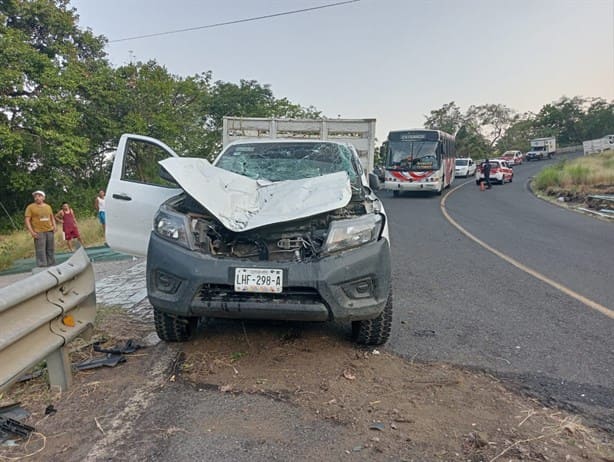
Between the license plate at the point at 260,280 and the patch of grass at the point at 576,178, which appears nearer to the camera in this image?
the license plate at the point at 260,280

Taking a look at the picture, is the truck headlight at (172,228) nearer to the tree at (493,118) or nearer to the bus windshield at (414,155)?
the bus windshield at (414,155)

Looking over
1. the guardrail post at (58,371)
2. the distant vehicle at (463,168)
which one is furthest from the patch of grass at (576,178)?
the guardrail post at (58,371)

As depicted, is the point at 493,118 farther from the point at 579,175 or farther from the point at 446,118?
the point at 579,175

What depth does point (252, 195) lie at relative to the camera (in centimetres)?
393

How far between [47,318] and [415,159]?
62.7 ft

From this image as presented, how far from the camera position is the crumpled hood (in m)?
3.24

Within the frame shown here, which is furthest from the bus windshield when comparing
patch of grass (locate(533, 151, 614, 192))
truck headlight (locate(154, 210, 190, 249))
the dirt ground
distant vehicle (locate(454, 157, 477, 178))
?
distant vehicle (locate(454, 157, 477, 178))

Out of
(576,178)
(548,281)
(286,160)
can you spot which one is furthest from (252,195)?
(576,178)

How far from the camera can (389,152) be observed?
20.5 meters

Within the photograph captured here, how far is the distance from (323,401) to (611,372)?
2.15 metres

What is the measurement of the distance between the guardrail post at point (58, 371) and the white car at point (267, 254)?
2.21 ft

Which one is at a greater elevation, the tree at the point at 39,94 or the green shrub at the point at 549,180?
the tree at the point at 39,94

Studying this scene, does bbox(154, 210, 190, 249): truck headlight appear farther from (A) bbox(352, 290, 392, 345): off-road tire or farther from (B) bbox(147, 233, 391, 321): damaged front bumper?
(A) bbox(352, 290, 392, 345): off-road tire

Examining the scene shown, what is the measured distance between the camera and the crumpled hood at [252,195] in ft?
10.6
